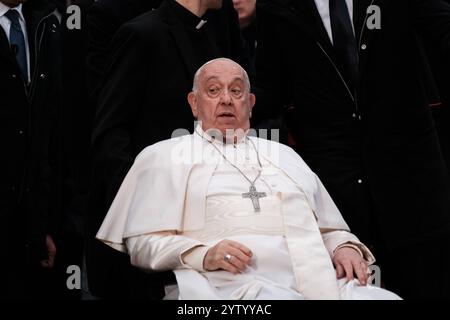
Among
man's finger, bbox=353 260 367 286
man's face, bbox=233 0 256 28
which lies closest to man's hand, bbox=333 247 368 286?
man's finger, bbox=353 260 367 286

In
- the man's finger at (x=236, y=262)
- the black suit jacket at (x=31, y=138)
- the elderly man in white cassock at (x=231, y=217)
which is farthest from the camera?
the black suit jacket at (x=31, y=138)

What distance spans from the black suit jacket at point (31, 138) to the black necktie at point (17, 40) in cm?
4

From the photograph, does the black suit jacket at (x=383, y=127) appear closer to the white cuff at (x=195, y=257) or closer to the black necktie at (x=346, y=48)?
the black necktie at (x=346, y=48)

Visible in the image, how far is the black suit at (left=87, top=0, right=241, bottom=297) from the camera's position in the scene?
5664mm

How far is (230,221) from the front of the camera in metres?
5.17

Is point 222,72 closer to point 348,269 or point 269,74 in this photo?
point 269,74

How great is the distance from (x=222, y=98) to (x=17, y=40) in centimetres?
132

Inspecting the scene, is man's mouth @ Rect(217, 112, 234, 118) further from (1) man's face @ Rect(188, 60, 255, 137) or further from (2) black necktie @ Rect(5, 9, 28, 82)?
(2) black necktie @ Rect(5, 9, 28, 82)

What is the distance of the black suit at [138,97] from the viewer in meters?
5.66

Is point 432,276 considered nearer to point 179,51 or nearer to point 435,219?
point 435,219

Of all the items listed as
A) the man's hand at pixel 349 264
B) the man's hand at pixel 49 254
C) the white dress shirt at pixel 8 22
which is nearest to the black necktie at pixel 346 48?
the man's hand at pixel 349 264

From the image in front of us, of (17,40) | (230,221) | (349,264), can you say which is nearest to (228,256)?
(230,221)

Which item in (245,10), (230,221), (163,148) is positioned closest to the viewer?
(230,221)
